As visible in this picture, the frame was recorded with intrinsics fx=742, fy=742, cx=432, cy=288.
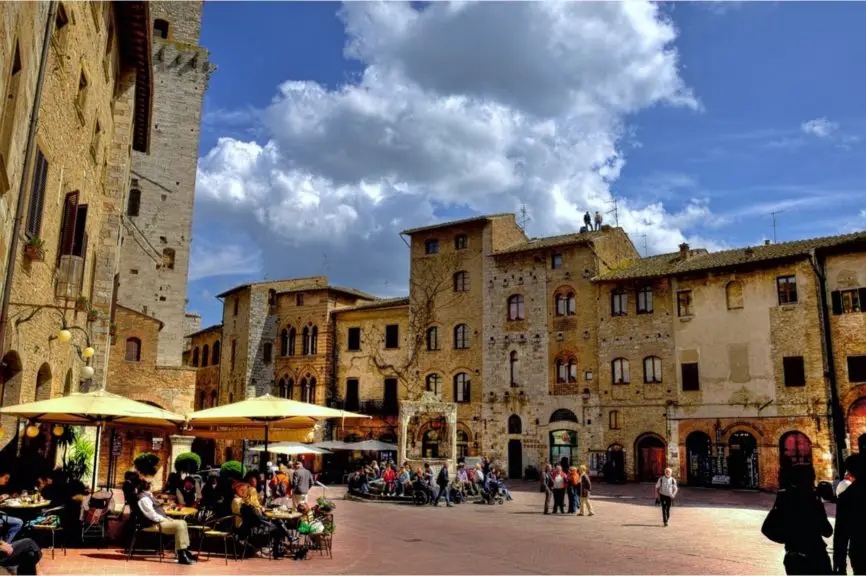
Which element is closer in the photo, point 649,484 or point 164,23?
point 649,484

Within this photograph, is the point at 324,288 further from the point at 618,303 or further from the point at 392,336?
the point at 618,303

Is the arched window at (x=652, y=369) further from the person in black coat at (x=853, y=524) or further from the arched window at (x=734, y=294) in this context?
the person in black coat at (x=853, y=524)

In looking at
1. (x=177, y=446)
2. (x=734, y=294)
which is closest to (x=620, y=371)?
(x=734, y=294)

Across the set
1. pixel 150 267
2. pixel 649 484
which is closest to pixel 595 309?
Answer: pixel 649 484

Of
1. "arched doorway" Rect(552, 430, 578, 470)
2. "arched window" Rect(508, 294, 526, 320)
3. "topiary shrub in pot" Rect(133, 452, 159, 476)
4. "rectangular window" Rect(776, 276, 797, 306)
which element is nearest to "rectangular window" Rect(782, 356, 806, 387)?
"rectangular window" Rect(776, 276, 797, 306)

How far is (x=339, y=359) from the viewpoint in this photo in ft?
140

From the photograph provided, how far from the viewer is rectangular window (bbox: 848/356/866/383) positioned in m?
28.2

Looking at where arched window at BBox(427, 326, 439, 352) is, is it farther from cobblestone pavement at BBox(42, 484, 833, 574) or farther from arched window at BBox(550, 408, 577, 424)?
cobblestone pavement at BBox(42, 484, 833, 574)

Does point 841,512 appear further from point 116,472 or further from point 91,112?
point 116,472

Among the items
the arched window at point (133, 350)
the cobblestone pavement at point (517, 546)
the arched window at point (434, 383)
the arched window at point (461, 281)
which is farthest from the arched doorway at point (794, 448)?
the arched window at point (133, 350)

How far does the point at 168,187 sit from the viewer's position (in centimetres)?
3497

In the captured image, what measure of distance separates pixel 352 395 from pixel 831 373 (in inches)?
952

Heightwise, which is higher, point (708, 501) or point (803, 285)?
point (803, 285)

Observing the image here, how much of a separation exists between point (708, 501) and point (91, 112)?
72.4 feet
